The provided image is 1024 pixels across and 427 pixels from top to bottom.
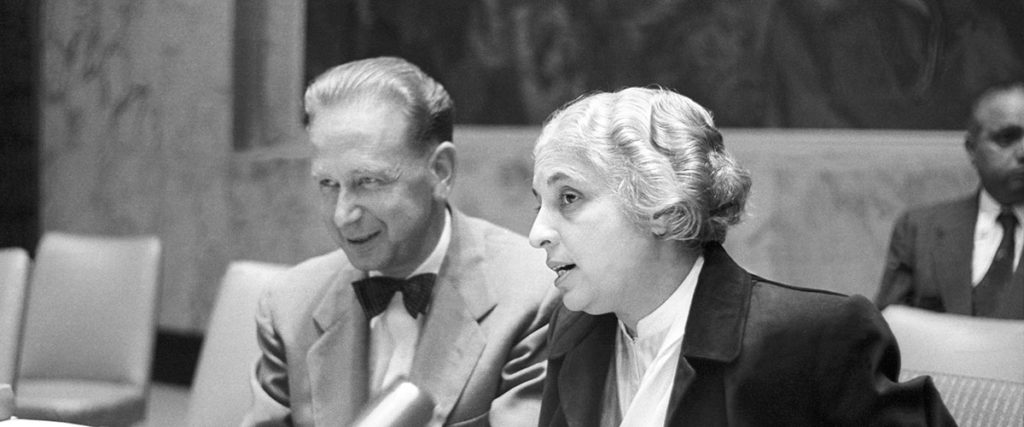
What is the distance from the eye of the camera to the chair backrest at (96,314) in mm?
4637

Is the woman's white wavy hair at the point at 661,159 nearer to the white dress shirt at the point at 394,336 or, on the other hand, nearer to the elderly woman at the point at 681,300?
the elderly woman at the point at 681,300

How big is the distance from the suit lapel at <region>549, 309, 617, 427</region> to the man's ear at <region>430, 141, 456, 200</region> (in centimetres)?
63

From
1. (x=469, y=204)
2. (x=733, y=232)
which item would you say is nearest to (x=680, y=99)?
(x=733, y=232)

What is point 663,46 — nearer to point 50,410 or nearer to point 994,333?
point 50,410

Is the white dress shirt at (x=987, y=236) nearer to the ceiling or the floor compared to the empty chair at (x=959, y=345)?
nearer to the floor

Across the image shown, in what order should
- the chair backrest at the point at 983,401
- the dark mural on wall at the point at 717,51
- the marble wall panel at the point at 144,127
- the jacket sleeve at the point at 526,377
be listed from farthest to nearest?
the marble wall panel at the point at 144,127 < the dark mural on wall at the point at 717,51 < the jacket sleeve at the point at 526,377 < the chair backrest at the point at 983,401

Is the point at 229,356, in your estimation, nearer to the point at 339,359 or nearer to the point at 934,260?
the point at 339,359

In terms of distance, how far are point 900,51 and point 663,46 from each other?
1238mm

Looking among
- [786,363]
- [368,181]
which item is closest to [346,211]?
[368,181]

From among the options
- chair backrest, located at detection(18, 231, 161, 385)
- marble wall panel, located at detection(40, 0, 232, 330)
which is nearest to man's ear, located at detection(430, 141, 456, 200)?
chair backrest, located at detection(18, 231, 161, 385)

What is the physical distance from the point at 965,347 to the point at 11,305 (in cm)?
300

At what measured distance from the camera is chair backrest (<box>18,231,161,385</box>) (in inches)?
183

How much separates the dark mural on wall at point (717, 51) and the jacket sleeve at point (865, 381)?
14.7ft

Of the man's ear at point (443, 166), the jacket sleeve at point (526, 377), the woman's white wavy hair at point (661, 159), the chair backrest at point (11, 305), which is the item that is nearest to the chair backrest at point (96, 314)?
the chair backrest at point (11, 305)
